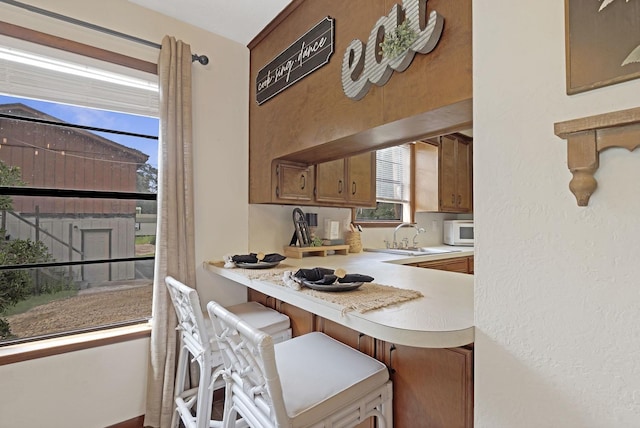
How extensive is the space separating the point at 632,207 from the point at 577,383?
414 millimetres

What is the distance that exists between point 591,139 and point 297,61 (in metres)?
1.58

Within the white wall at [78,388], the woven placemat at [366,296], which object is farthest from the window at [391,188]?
the white wall at [78,388]

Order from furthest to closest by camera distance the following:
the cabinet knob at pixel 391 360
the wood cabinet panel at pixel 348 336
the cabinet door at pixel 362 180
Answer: the cabinet door at pixel 362 180, the wood cabinet panel at pixel 348 336, the cabinet knob at pixel 391 360

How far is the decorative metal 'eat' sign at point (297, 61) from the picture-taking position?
164cm

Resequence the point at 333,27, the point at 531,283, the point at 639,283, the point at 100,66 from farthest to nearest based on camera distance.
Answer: the point at 100,66, the point at 333,27, the point at 531,283, the point at 639,283

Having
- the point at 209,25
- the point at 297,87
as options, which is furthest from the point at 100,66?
the point at 297,87

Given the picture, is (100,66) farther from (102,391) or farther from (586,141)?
(586,141)

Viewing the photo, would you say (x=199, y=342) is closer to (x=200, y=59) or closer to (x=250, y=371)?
(x=250, y=371)

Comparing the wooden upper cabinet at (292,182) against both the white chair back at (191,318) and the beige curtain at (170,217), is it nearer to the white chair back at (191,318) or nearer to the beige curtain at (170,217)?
the beige curtain at (170,217)

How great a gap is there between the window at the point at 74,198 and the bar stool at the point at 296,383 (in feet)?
3.88

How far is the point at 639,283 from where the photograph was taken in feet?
2.06

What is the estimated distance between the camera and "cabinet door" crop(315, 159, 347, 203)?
2488mm

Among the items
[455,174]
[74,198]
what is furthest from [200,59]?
[455,174]

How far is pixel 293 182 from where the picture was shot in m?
2.29
